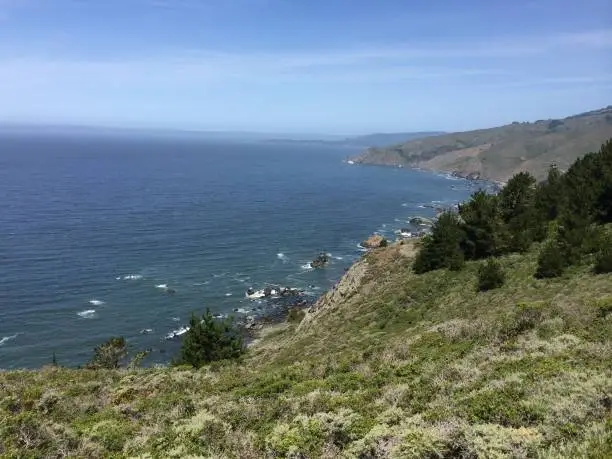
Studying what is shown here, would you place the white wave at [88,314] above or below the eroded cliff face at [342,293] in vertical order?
below

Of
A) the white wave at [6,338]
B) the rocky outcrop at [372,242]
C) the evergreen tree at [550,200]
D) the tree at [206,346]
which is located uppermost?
the evergreen tree at [550,200]

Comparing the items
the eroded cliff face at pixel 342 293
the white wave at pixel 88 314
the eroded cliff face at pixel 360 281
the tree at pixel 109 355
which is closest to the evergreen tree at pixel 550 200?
the eroded cliff face at pixel 360 281

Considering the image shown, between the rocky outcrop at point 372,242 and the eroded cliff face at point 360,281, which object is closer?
the eroded cliff face at point 360,281

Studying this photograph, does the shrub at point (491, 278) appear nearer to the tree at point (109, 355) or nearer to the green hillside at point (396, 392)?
the green hillside at point (396, 392)

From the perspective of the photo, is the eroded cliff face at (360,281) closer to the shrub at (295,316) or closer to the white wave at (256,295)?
the shrub at (295,316)

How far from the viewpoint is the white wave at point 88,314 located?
232 feet

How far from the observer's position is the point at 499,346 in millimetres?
17609

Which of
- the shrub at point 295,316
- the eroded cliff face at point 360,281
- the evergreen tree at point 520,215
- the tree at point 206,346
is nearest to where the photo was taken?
the tree at point 206,346

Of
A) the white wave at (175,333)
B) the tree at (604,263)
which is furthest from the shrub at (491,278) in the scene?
the white wave at (175,333)

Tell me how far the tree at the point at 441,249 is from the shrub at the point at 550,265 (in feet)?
30.8

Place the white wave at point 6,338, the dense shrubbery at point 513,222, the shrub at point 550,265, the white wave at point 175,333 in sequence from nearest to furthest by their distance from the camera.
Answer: the shrub at point 550,265
the dense shrubbery at point 513,222
the white wave at point 6,338
the white wave at point 175,333

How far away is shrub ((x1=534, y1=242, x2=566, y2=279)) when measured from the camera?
3259 centimetres

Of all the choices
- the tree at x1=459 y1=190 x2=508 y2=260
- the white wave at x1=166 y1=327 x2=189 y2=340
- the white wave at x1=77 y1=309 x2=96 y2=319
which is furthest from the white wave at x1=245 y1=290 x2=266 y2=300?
the tree at x1=459 y1=190 x2=508 y2=260

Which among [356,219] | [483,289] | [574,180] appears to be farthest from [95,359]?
[356,219]
